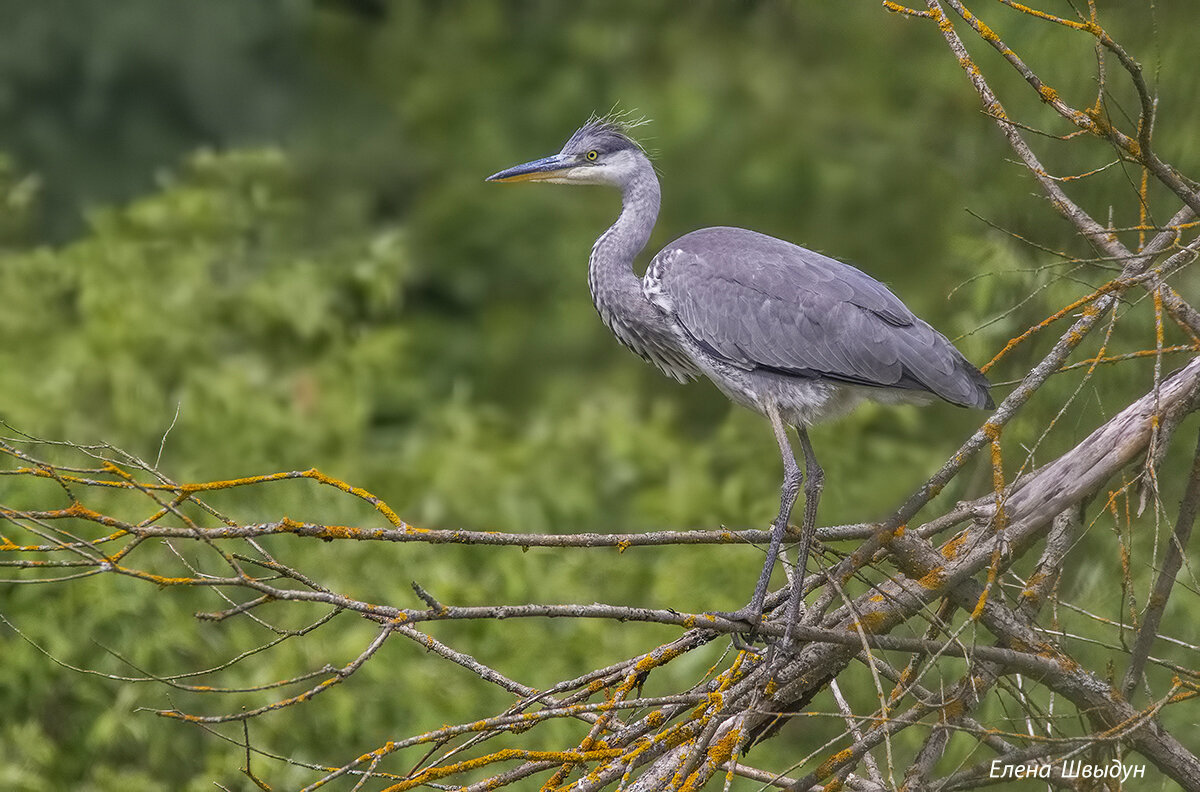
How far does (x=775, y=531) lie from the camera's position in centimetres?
266

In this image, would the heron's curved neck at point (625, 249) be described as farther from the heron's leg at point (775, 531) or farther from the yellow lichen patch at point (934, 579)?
the yellow lichen patch at point (934, 579)

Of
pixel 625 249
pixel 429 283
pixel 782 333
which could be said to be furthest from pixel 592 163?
pixel 429 283

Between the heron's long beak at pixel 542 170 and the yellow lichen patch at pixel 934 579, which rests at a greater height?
the heron's long beak at pixel 542 170

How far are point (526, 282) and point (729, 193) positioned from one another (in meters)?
1.25

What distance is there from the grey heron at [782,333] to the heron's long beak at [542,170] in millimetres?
323

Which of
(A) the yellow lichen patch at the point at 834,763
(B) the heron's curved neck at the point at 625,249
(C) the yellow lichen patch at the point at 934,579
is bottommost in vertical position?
(A) the yellow lichen patch at the point at 834,763

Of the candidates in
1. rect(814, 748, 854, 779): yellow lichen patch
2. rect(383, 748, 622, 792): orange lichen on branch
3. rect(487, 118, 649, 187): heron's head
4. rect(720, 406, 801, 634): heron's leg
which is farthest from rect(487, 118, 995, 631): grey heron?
rect(383, 748, 622, 792): orange lichen on branch

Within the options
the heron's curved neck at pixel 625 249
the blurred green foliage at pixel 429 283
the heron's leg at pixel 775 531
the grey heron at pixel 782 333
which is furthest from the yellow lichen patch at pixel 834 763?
the heron's curved neck at pixel 625 249

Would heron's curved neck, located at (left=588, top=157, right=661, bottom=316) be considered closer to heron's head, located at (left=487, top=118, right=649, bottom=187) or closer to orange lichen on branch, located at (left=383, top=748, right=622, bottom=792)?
heron's head, located at (left=487, top=118, right=649, bottom=187)

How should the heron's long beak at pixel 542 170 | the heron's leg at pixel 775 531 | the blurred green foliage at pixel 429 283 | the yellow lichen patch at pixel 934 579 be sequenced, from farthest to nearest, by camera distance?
the blurred green foliage at pixel 429 283, the heron's long beak at pixel 542 170, the heron's leg at pixel 775 531, the yellow lichen patch at pixel 934 579

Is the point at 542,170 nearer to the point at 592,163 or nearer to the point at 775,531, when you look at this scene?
the point at 592,163

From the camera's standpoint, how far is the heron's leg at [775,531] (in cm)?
253

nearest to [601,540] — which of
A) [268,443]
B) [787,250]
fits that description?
[787,250]

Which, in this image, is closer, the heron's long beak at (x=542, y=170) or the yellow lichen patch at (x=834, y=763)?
the yellow lichen patch at (x=834, y=763)
